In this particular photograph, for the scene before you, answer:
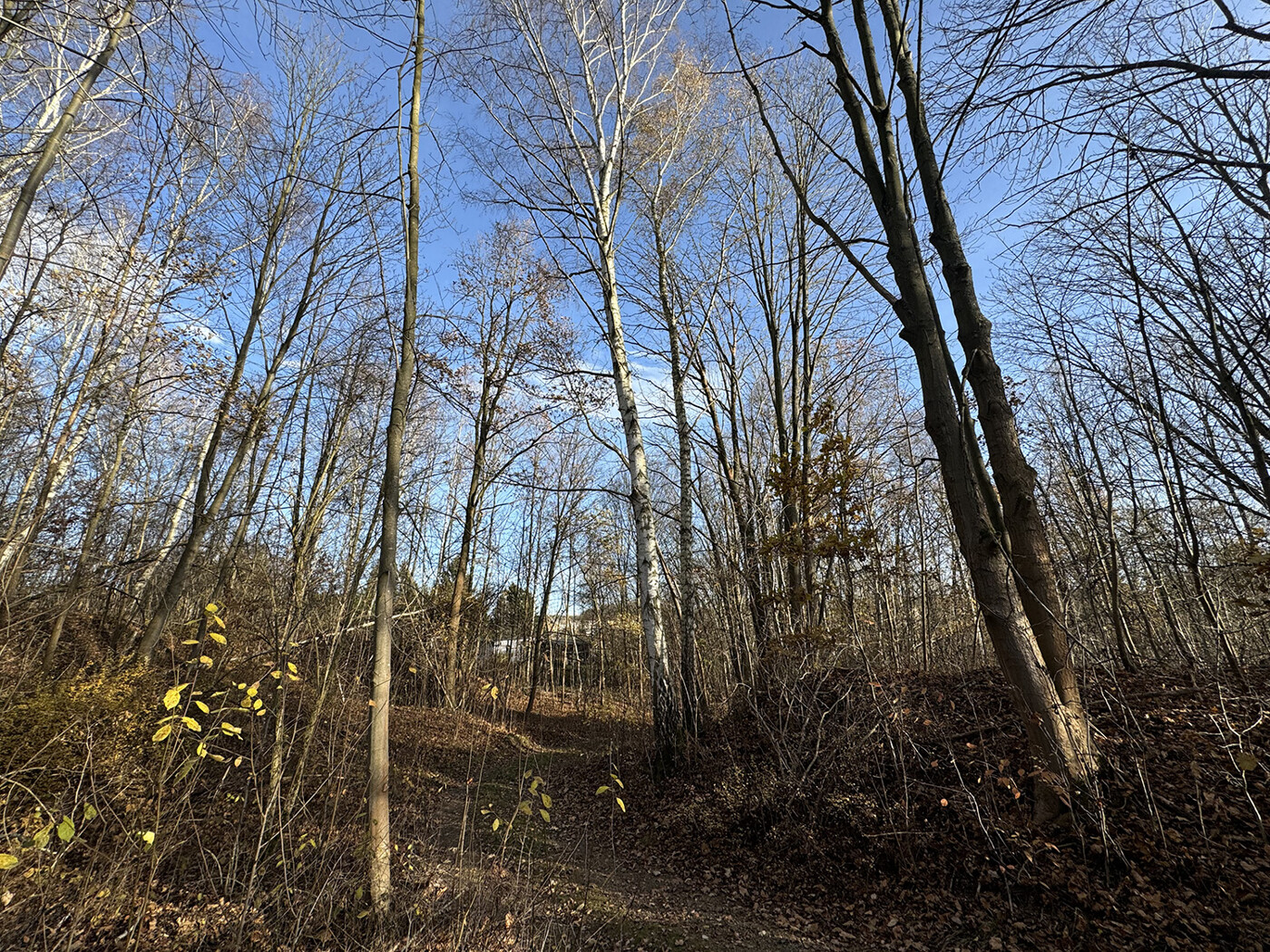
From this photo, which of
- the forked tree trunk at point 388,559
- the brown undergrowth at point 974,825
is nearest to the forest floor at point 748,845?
the brown undergrowth at point 974,825

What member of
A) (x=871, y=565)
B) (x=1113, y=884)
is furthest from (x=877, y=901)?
(x=871, y=565)

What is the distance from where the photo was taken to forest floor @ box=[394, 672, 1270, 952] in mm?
3232

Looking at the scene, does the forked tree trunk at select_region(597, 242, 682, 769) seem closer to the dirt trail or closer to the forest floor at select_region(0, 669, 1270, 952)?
the forest floor at select_region(0, 669, 1270, 952)

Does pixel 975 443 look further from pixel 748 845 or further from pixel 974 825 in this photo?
pixel 748 845

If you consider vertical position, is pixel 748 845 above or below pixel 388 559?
below

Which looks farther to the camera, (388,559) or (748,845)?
(748,845)

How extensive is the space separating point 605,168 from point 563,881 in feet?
29.8

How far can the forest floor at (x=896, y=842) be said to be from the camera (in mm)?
3232

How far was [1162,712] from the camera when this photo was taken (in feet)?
15.2

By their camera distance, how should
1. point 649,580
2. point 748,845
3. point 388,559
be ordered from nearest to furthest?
1. point 388,559
2. point 748,845
3. point 649,580

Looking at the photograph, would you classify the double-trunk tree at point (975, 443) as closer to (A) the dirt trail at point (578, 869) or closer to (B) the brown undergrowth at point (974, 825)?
(B) the brown undergrowth at point (974, 825)

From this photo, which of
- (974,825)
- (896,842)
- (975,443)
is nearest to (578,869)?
(896,842)

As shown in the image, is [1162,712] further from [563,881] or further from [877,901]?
[563,881]

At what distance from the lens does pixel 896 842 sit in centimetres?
438
